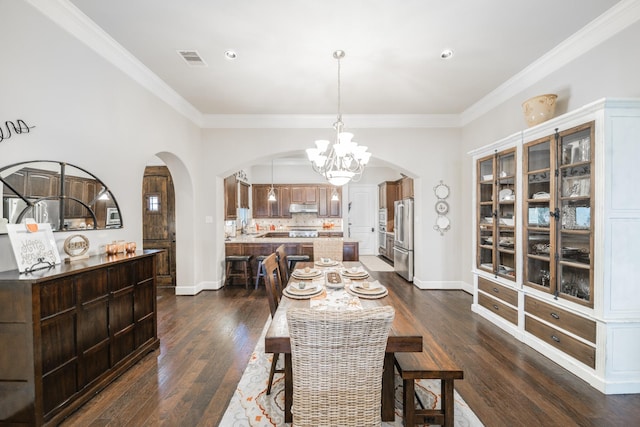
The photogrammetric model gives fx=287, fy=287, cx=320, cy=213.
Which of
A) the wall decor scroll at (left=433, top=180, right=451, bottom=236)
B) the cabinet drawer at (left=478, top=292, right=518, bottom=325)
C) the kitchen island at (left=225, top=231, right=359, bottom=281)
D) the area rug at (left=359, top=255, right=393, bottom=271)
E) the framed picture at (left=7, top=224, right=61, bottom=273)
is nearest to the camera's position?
the framed picture at (left=7, top=224, right=61, bottom=273)

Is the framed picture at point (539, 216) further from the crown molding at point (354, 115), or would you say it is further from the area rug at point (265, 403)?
the area rug at point (265, 403)

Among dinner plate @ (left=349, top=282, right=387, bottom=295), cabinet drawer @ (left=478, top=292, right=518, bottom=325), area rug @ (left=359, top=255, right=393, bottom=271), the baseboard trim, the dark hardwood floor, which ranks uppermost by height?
dinner plate @ (left=349, top=282, right=387, bottom=295)

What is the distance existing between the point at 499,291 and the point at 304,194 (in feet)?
20.6

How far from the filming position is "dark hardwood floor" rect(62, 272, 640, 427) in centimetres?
201

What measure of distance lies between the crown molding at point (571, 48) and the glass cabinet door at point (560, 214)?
945 millimetres

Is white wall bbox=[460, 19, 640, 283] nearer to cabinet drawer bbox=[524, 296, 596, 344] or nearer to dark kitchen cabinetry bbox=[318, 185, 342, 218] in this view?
cabinet drawer bbox=[524, 296, 596, 344]

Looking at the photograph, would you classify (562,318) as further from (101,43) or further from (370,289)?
(101,43)

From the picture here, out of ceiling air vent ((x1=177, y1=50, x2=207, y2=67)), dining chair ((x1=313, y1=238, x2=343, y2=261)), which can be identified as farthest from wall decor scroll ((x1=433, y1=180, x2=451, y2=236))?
ceiling air vent ((x1=177, y1=50, x2=207, y2=67))

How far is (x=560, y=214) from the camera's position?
270cm

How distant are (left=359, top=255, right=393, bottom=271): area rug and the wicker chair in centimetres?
581

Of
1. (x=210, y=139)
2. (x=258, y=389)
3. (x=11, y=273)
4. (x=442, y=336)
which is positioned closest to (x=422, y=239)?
(x=442, y=336)

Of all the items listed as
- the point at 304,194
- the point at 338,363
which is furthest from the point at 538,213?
the point at 304,194

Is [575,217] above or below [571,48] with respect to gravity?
below

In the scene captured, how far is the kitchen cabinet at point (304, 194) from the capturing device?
29.5ft
